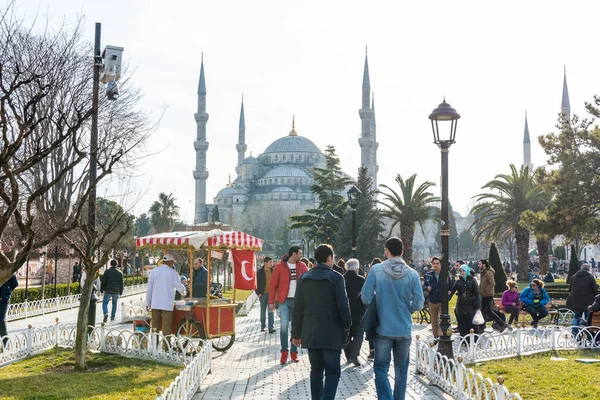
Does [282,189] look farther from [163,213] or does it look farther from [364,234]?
[364,234]

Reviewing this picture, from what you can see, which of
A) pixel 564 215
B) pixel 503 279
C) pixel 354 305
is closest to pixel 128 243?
pixel 503 279

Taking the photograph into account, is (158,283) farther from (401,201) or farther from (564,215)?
(401,201)

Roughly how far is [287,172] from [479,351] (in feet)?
347

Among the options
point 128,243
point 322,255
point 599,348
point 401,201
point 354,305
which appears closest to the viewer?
point 322,255

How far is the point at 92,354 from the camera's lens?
9578 millimetres

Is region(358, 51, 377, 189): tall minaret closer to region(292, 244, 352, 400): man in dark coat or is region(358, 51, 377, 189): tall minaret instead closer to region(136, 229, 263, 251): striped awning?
region(136, 229, 263, 251): striped awning

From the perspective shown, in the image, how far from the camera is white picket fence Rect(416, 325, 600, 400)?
22.0ft

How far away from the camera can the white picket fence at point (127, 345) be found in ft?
27.2

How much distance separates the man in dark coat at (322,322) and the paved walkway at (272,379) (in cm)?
100

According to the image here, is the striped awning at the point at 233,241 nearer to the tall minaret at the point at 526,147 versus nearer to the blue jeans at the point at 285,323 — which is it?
the blue jeans at the point at 285,323

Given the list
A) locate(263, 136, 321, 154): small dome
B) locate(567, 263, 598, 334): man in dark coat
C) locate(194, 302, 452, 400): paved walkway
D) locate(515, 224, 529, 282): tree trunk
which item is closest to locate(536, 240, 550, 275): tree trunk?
locate(515, 224, 529, 282): tree trunk

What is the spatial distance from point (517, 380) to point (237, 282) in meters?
4.91

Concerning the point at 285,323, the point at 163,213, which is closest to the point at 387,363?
the point at 285,323

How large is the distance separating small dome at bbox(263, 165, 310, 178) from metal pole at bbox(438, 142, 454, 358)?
104508mm
